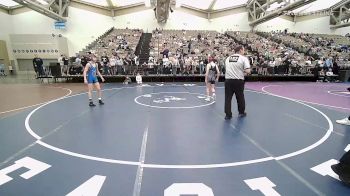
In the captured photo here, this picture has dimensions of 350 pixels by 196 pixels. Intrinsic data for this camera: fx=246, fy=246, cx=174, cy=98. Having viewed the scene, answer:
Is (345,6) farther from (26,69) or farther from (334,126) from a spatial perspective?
(26,69)

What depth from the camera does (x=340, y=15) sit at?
33.9m

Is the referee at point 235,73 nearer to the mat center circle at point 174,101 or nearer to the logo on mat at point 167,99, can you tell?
the mat center circle at point 174,101

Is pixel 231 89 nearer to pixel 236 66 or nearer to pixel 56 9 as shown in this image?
pixel 236 66

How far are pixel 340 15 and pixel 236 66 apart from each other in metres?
36.2

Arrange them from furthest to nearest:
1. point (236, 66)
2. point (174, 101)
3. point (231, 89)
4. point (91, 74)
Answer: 1. point (174, 101)
2. point (91, 74)
3. point (231, 89)
4. point (236, 66)

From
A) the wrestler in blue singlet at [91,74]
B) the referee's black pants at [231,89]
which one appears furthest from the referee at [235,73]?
the wrestler in blue singlet at [91,74]

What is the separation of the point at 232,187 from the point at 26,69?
3358 cm

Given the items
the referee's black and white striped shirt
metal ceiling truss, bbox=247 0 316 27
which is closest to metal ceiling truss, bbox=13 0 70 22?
metal ceiling truss, bbox=247 0 316 27

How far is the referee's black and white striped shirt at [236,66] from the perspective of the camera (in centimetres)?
644

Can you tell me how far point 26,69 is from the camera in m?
30.4

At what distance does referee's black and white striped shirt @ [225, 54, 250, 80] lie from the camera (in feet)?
21.1

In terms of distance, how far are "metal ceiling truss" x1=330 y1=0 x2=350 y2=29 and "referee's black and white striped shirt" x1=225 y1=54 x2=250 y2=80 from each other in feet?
111

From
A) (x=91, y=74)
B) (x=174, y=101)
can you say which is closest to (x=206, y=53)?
(x=174, y=101)

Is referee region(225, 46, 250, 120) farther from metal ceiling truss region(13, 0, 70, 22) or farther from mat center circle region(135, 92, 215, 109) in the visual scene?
metal ceiling truss region(13, 0, 70, 22)
